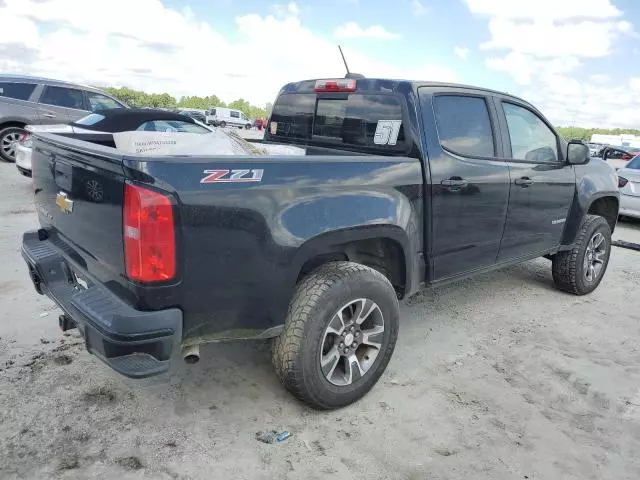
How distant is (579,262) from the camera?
16.3 ft

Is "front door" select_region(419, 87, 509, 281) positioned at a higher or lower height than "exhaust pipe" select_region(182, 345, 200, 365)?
higher

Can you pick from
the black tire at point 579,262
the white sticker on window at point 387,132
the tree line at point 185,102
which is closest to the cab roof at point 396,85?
the white sticker on window at point 387,132

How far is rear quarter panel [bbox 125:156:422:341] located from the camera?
225cm

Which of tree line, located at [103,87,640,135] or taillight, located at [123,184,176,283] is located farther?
tree line, located at [103,87,640,135]

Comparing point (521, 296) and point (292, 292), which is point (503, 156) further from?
point (292, 292)

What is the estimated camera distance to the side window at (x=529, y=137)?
13.6ft

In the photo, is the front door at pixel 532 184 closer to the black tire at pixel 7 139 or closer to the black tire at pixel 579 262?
the black tire at pixel 579 262

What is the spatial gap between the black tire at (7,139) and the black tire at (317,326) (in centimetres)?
1041

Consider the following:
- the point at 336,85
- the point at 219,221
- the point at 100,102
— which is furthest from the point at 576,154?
the point at 100,102

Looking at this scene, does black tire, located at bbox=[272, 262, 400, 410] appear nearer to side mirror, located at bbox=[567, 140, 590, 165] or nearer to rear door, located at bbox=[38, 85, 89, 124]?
side mirror, located at bbox=[567, 140, 590, 165]

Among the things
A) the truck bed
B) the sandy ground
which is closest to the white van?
the sandy ground

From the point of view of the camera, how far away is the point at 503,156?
3.97 meters

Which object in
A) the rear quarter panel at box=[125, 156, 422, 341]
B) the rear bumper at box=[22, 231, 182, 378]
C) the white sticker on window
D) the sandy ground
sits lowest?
the sandy ground

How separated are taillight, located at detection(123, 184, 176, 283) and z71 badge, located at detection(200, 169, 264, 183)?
0.21 m
